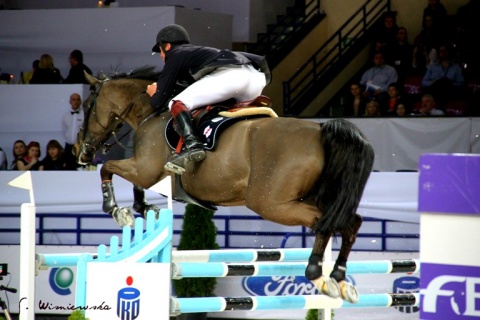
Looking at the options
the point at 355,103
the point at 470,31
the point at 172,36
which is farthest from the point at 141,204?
the point at 470,31

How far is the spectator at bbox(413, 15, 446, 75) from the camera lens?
11.4m

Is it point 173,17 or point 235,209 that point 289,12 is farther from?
point 235,209

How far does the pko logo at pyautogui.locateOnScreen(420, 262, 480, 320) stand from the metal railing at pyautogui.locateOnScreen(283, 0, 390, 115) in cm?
879

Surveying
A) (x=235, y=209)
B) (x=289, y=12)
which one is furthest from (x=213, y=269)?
(x=289, y=12)

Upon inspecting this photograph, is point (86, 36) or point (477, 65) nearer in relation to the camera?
point (477, 65)

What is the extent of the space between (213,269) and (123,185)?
434cm

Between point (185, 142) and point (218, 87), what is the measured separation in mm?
447

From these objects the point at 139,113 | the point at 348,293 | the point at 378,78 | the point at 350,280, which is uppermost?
the point at 378,78

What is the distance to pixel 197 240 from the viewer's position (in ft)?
29.2

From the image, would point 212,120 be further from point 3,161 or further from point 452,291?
point 3,161

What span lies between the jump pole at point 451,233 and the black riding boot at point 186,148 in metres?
2.92

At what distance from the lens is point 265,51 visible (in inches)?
520

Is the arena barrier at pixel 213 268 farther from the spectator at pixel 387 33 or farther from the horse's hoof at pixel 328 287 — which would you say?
the spectator at pixel 387 33

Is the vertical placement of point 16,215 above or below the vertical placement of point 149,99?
below
